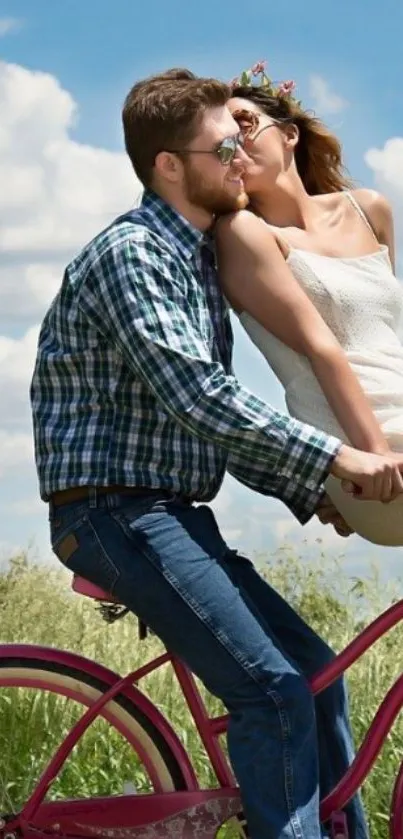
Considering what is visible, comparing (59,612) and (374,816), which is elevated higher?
(59,612)

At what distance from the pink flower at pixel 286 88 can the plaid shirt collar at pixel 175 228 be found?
2.26 ft

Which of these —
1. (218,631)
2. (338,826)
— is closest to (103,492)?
(218,631)

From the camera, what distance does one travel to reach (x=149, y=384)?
10.8ft

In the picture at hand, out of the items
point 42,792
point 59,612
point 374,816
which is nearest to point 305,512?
point 42,792

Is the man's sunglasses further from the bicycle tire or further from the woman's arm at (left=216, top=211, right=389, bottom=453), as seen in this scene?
the bicycle tire

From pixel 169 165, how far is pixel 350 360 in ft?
2.14

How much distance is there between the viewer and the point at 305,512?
366 centimetres

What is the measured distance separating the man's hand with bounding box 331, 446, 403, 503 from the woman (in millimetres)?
106

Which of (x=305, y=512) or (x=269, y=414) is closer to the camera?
(x=269, y=414)

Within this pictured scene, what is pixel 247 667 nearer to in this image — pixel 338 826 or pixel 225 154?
pixel 338 826

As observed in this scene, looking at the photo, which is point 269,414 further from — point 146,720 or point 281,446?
point 146,720

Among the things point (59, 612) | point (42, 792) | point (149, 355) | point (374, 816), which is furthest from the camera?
point (59, 612)

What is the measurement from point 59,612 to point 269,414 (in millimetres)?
3921

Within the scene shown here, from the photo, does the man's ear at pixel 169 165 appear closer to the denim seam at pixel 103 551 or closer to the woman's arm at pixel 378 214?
the woman's arm at pixel 378 214
